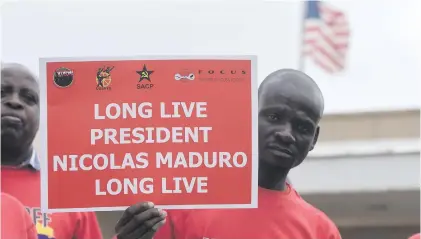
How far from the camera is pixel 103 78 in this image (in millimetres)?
2373

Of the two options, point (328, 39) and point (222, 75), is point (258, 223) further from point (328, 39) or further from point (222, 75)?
point (328, 39)

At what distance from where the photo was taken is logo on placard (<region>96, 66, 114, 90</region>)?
2.37 m

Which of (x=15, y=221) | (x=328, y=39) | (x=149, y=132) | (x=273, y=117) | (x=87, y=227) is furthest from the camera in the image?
(x=328, y=39)

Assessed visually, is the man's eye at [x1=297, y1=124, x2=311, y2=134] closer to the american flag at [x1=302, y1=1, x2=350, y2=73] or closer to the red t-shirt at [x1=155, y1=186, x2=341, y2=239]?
the red t-shirt at [x1=155, y1=186, x2=341, y2=239]

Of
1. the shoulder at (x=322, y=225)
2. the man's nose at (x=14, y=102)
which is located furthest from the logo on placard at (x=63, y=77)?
the shoulder at (x=322, y=225)

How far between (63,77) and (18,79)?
355 millimetres

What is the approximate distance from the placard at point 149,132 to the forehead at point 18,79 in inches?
13.1

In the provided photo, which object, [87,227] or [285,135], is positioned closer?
[285,135]

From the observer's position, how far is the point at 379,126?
1136 centimetres

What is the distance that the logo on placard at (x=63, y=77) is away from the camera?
237cm

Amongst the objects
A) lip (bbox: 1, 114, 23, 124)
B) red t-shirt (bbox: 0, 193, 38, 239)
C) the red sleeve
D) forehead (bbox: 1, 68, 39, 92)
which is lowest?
the red sleeve

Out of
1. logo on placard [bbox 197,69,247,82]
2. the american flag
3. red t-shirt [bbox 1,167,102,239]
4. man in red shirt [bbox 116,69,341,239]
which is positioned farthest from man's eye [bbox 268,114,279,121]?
the american flag

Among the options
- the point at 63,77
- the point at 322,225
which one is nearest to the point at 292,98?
the point at 322,225

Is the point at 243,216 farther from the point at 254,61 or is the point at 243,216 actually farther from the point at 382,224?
the point at 382,224
